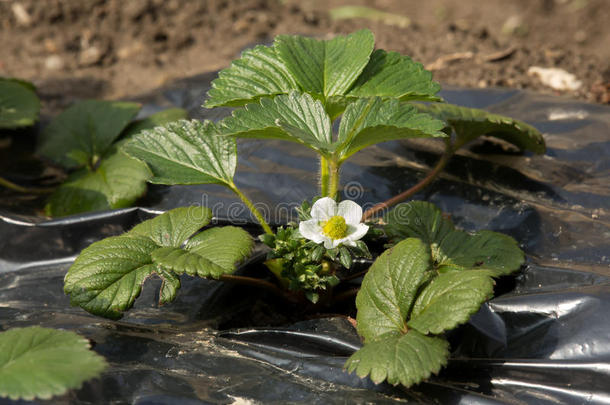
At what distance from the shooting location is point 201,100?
9.21 ft

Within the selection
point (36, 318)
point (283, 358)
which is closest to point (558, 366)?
point (283, 358)

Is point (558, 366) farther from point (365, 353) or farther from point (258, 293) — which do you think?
point (258, 293)

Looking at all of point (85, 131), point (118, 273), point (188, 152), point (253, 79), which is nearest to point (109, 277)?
point (118, 273)

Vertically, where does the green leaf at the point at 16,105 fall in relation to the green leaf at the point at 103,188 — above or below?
above

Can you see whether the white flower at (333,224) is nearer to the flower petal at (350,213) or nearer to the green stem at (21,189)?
the flower petal at (350,213)

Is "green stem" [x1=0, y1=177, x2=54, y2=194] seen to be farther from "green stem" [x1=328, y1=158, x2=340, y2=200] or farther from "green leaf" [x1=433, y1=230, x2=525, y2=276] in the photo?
"green leaf" [x1=433, y1=230, x2=525, y2=276]

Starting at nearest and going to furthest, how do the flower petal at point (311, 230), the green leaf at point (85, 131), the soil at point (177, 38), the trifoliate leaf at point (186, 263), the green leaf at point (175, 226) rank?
1. the trifoliate leaf at point (186, 263)
2. the flower petal at point (311, 230)
3. the green leaf at point (175, 226)
4. the green leaf at point (85, 131)
5. the soil at point (177, 38)

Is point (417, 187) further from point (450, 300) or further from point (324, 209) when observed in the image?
point (450, 300)

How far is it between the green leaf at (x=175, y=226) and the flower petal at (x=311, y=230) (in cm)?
32

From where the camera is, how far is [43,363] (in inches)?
50.4

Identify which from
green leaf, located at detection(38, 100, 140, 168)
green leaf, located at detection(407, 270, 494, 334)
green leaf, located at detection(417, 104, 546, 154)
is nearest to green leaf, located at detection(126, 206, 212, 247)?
green leaf, located at detection(407, 270, 494, 334)

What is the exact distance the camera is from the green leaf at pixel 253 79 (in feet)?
5.99

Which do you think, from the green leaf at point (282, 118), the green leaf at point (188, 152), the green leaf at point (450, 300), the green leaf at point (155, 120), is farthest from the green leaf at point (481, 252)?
the green leaf at point (155, 120)

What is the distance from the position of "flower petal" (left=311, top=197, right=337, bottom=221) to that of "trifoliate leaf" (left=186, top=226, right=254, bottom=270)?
8.0 inches
